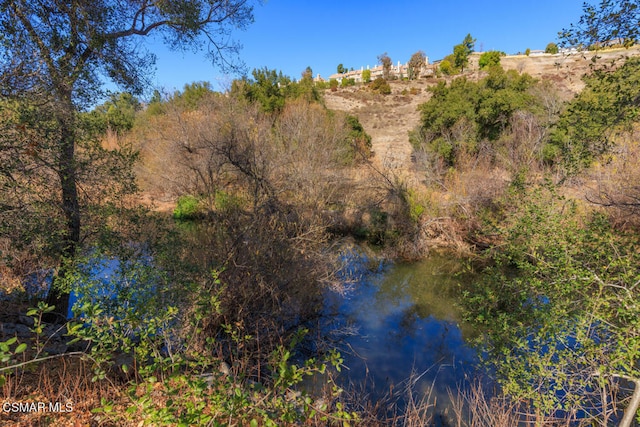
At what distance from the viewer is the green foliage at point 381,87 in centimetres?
3309

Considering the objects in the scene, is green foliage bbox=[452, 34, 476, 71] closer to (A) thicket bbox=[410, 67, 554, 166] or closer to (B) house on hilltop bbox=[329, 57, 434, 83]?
(B) house on hilltop bbox=[329, 57, 434, 83]

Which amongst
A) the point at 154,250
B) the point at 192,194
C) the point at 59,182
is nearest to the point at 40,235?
the point at 59,182

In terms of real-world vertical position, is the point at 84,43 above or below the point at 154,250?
above

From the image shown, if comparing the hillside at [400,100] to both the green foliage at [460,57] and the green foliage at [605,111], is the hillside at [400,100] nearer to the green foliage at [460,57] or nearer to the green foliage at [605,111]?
the green foliage at [460,57]

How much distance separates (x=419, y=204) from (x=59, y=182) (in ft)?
34.9

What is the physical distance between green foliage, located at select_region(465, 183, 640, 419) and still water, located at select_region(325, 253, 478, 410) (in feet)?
4.04

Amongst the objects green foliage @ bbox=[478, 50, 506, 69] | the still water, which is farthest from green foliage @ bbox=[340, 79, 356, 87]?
the still water

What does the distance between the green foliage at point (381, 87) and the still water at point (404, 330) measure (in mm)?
26735

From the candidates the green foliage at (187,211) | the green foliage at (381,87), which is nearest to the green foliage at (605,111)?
the green foliage at (187,211)

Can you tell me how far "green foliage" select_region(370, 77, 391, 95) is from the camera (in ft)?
109

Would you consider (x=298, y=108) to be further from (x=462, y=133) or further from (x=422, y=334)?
(x=422, y=334)

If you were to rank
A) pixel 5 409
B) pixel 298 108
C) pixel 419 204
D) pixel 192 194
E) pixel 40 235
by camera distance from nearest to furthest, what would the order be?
pixel 5 409 → pixel 40 235 → pixel 419 204 → pixel 192 194 → pixel 298 108

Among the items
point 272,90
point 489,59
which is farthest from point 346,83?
point 272,90

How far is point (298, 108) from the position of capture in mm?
16594
